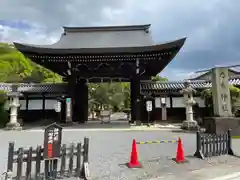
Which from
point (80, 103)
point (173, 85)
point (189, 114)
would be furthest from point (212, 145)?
point (173, 85)

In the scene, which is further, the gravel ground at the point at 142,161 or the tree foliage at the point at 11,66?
the tree foliage at the point at 11,66

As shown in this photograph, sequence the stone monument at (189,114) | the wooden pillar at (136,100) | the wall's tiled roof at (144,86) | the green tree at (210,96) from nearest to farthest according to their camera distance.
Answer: the stone monument at (189,114) < the green tree at (210,96) < the wooden pillar at (136,100) < the wall's tiled roof at (144,86)

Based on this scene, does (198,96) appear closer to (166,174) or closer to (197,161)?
(197,161)

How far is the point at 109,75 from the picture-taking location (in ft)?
61.7

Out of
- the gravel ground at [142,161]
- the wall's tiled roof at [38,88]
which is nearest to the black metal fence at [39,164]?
the gravel ground at [142,161]

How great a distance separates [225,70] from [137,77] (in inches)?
307

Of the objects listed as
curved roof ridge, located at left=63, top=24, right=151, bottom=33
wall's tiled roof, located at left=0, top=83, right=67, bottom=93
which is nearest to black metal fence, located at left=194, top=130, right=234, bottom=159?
wall's tiled roof, located at left=0, top=83, right=67, bottom=93

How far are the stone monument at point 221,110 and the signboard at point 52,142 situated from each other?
30.3 ft

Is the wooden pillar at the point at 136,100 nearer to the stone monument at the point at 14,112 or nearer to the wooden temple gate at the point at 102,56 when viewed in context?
the wooden temple gate at the point at 102,56

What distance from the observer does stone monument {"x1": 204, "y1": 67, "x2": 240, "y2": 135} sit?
11.7 metres

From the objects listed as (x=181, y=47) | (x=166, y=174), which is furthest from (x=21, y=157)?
(x=181, y=47)

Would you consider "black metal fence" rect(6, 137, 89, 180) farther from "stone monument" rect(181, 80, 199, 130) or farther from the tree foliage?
the tree foliage

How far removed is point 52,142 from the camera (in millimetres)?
4805

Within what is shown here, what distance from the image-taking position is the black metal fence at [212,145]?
717 centimetres
